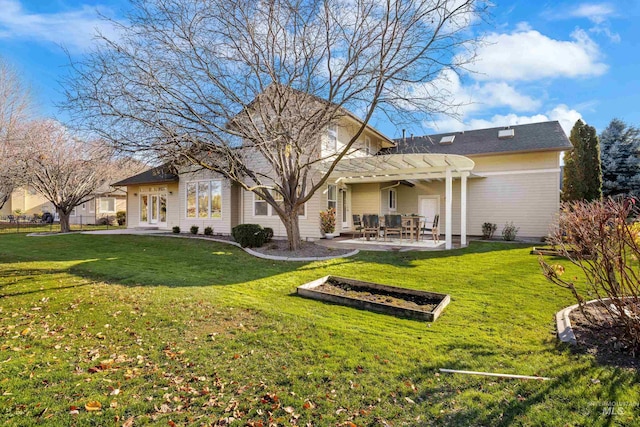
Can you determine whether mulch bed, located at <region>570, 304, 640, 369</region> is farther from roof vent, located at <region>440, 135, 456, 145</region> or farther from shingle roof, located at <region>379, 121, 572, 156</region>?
roof vent, located at <region>440, 135, 456, 145</region>

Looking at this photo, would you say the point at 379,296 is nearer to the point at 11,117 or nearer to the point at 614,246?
the point at 614,246

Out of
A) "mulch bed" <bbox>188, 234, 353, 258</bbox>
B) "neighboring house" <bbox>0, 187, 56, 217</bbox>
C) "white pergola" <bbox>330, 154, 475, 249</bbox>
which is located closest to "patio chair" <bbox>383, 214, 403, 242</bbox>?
"white pergola" <bbox>330, 154, 475, 249</bbox>

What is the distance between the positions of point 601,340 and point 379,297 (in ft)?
10.3

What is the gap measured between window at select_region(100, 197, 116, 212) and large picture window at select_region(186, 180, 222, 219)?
16.9m

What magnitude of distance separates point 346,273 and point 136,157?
21.9ft

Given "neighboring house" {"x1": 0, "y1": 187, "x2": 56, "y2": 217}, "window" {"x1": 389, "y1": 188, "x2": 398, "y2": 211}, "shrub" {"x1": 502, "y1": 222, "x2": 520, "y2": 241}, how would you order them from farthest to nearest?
"neighboring house" {"x1": 0, "y1": 187, "x2": 56, "y2": 217}, "window" {"x1": 389, "y1": 188, "x2": 398, "y2": 211}, "shrub" {"x1": 502, "y1": 222, "x2": 520, "y2": 241}

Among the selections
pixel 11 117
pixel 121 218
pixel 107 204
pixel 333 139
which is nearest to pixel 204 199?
pixel 333 139

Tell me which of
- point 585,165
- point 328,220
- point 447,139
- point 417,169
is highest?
point 447,139

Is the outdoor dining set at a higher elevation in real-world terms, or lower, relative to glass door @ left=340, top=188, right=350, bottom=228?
lower

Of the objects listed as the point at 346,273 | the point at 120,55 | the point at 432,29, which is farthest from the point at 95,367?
the point at 432,29

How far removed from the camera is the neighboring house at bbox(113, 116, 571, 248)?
13.5 metres

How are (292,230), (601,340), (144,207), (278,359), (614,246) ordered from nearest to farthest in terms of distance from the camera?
(278,359)
(614,246)
(601,340)
(292,230)
(144,207)

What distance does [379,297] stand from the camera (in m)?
5.99

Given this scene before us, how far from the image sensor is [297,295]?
6.20 metres
